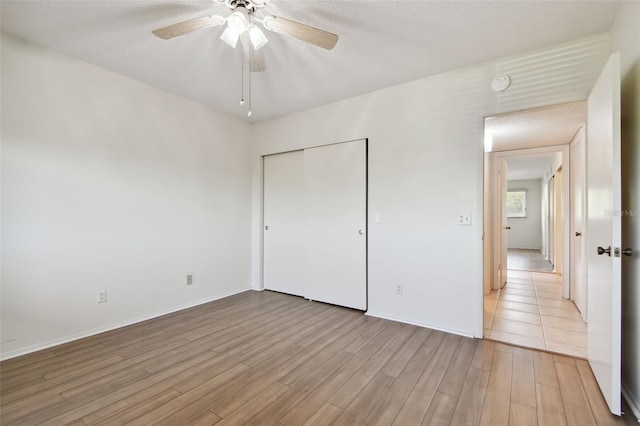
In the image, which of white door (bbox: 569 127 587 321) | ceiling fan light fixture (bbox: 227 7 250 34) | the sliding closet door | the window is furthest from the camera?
the window

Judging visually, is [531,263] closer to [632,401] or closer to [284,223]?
[632,401]

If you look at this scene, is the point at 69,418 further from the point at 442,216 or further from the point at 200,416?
the point at 442,216

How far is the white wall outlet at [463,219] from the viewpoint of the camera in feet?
8.95

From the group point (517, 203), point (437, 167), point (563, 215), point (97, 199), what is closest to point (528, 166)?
point (517, 203)

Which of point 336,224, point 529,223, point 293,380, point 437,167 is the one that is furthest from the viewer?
point 529,223

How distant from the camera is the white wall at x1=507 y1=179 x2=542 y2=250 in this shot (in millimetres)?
9078

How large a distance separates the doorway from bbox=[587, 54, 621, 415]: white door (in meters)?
0.64

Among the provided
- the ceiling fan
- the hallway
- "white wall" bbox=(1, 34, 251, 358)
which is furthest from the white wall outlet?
the hallway

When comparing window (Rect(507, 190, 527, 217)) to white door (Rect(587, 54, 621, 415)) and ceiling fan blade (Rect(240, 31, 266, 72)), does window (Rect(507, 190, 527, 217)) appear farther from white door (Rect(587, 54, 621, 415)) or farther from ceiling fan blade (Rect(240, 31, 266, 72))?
ceiling fan blade (Rect(240, 31, 266, 72))

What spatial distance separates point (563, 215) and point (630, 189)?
116 inches

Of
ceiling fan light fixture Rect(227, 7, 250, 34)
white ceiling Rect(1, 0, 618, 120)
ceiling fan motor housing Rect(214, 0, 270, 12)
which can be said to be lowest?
ceiling fan light fixture Rect(227, 7, 250, 34)

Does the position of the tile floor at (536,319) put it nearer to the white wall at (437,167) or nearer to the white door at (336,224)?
the white wall at (437,167)

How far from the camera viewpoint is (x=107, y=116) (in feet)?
9.34

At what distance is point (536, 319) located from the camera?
3.16 m
